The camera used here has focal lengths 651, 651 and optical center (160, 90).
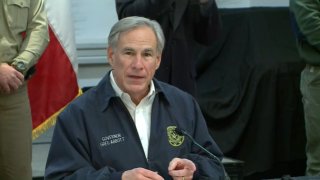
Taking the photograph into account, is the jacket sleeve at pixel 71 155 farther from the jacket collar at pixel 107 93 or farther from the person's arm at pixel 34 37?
the person's arm at pixel 34 37

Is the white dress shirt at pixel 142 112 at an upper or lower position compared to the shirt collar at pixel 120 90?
lower

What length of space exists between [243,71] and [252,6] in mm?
716

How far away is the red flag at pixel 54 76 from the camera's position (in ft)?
14.4

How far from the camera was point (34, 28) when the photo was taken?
3629mm

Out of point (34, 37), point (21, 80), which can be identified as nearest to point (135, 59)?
point (21, 80)

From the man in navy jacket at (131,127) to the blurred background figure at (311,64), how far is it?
66.9 inches

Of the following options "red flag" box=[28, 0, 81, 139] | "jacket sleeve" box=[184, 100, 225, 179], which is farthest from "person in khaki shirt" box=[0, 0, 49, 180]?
"jacket sleeve" box=[184, 100, 225, 179]

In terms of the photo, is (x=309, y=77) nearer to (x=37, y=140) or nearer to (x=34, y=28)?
(x=34, y=28)

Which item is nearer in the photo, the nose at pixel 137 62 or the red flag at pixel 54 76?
the nose at pixel 137 62

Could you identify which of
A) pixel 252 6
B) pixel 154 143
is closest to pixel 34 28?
pixel 154 143

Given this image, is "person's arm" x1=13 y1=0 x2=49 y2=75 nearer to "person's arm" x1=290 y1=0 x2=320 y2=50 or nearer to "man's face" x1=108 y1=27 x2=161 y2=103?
"man's face" x1=108 y1=27 x2=161 y2=103

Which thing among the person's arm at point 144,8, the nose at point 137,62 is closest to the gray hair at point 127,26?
the nose at point 137,62

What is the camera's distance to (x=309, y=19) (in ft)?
13.3

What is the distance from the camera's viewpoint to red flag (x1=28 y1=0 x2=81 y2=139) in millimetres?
4379
